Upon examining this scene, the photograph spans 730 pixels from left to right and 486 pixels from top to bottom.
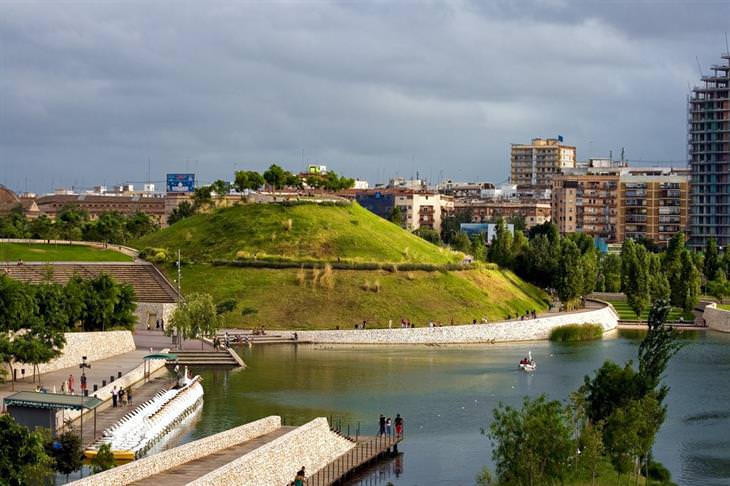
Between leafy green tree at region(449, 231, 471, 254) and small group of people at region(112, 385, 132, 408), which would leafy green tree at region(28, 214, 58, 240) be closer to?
leafy green tree at region(449, 231, 471, 254)

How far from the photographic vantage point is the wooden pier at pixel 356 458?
5119cm

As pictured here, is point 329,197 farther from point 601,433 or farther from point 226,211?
point 601,433

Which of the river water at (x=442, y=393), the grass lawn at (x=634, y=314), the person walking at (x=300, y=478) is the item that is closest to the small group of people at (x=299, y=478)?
the person walking at (x=300, y=478)

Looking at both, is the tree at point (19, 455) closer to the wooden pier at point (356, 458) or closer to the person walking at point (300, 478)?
the person walking at point (300, 478)

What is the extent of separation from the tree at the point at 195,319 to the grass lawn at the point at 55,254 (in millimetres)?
29894

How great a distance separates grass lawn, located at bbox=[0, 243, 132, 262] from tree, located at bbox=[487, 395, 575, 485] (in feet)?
270

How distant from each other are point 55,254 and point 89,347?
147 feet

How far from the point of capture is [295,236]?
126 meters

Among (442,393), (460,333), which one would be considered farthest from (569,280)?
(442,393)

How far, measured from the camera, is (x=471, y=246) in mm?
162125

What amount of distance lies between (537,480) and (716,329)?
84572mm

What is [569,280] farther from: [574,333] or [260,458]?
[260,458]

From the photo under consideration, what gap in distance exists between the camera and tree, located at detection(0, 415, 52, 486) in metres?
38.8

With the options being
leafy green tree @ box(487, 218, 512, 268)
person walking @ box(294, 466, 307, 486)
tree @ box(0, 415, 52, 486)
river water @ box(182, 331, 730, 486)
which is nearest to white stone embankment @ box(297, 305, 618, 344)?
river water @ box(182, 331, 730, 486)
